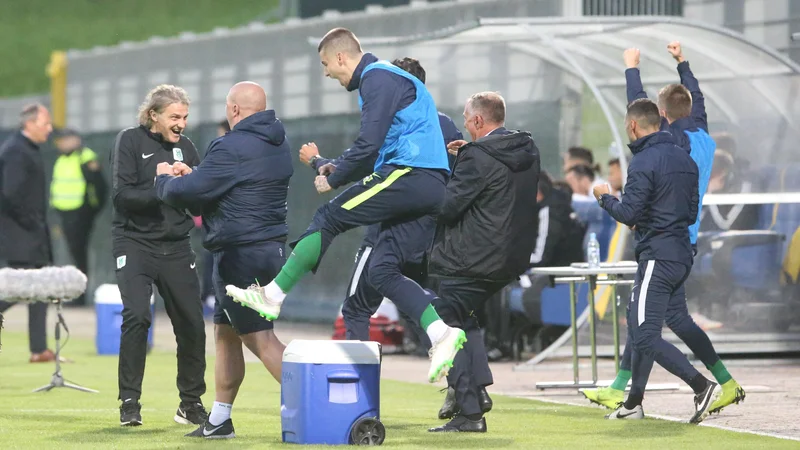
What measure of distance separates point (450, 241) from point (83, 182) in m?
14.4

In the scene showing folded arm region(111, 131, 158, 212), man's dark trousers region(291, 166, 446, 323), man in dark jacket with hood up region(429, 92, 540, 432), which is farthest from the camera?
folded arm region(111, 131, 158, 212)

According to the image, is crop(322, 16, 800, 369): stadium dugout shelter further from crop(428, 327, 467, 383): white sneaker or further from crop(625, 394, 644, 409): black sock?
crop(428, 327, 467, 383): white sneaker

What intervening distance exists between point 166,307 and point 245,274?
1.10 m

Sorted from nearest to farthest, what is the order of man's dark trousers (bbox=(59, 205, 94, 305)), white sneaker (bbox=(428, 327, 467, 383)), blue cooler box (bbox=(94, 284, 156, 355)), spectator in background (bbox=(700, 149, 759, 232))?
white sneaker (bbox=(428, 327, 467, 383)) → spectator in background (bbox=(700, 149, 759, 232)) → blue cooler box (bbox=(94, 284, 156, 355)) → man's dark trousers (bbox=(59, 205, 94, 305))

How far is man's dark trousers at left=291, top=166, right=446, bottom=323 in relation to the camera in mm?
8547

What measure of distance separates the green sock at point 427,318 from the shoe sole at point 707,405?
2167mm

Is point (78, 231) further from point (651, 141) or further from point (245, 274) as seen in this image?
point (245, 274)

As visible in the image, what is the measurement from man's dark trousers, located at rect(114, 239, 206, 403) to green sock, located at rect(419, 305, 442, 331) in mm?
1865

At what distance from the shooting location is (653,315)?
9.84 metres

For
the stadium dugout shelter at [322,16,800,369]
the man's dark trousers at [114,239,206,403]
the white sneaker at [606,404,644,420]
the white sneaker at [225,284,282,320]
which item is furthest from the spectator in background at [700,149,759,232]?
the white sneaker at [225,284,282,320]

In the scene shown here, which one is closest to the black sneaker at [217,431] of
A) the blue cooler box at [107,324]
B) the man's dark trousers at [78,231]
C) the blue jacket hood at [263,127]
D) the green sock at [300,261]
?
the green sock at [300,261]

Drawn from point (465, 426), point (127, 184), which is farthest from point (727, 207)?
point (127, 184)

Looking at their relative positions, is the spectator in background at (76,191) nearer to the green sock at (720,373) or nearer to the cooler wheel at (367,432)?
the green sock at (720,373)

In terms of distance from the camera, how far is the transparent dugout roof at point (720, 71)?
14414 mm
